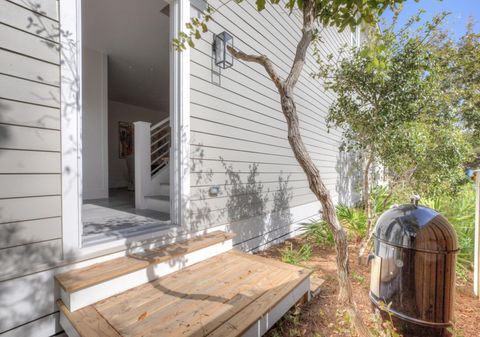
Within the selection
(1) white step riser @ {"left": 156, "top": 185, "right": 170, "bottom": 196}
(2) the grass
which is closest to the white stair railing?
(1) white step riser @ {"left": 156, "top": 185, "right": 170, "bottom": 196}

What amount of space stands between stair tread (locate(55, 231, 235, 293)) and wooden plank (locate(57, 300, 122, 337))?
0.54 feet

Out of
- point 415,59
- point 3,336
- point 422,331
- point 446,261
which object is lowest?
point 422,331

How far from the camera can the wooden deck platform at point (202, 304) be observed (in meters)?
1.46

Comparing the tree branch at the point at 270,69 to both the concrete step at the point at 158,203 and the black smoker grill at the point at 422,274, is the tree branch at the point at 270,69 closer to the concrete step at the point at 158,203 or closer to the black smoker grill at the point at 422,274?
the black smoker grill at the point at 422,274

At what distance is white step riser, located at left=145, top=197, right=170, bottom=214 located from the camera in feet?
10.9

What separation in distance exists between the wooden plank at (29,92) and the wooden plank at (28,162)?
0.35 metres

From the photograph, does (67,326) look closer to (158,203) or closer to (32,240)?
(32,240)

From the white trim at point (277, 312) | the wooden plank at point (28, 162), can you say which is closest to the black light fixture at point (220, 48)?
the wooden plank at point (28, 162)

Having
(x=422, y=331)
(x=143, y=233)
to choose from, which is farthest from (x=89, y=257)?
(x=422, y=331)

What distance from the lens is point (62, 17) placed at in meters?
1.74

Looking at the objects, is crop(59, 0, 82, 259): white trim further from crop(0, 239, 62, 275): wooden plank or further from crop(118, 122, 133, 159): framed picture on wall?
crop(118, 122, 133, 159): framed picture on wall

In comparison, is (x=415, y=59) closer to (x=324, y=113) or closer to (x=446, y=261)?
(x=446, y=261)

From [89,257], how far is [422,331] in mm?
2607

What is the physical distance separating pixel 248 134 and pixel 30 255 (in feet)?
9.30
